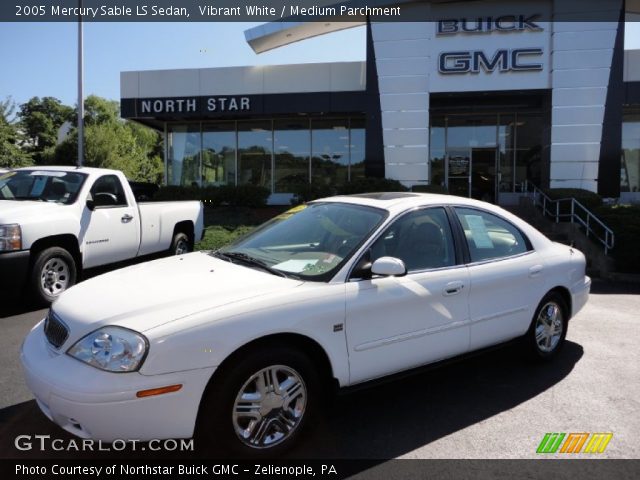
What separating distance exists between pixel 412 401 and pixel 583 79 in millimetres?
15313

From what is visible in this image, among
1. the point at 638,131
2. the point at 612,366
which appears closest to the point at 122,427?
the point at 612,366

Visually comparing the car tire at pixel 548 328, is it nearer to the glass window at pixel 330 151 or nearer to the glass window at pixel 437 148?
the glass window at pixel 437 148

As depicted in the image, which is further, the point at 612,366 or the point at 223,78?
the point at 223,78

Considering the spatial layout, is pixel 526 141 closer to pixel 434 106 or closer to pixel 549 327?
pixel 434 106

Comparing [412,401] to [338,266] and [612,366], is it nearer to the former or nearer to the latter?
[338,266]

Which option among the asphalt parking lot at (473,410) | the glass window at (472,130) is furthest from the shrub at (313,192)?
the asphalt parking lot at (473,410)

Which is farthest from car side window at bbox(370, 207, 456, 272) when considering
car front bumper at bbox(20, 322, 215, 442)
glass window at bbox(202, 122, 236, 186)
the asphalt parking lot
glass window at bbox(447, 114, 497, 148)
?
glass window at bbox(202, 122, 236, 186)

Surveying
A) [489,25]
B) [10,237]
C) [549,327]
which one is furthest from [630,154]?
[10,237]

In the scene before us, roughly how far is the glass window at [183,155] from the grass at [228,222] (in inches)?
175

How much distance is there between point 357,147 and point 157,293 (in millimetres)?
17515

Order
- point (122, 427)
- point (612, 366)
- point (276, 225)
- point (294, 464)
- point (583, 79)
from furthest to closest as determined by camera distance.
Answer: point (583, 79), point (612, 366), point (276, 225), point (294, 464), point (122, 427)

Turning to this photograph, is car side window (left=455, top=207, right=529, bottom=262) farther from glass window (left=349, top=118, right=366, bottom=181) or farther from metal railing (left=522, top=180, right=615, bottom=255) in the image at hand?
glass window (left=349, top=118, right=366, bottom=181)

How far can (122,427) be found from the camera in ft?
8.50

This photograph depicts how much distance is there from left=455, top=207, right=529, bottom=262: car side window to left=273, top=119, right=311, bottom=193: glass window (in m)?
16.0
